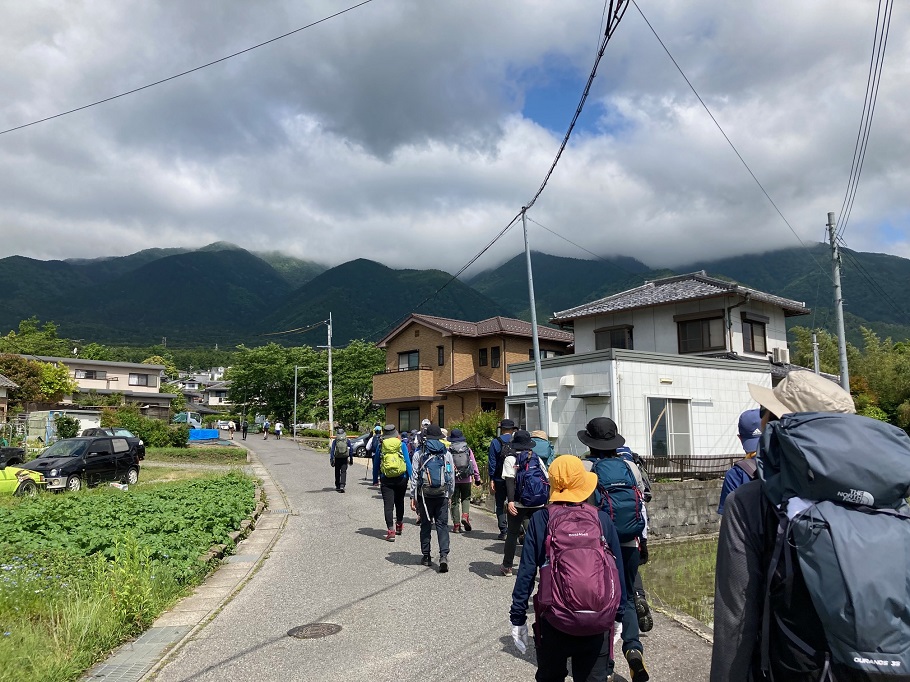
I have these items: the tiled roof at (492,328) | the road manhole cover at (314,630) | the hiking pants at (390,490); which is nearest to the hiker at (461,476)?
the hiking pants at (390,490)

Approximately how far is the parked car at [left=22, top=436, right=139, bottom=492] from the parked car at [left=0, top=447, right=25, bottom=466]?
580 centimetres

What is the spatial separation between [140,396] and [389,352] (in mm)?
40200

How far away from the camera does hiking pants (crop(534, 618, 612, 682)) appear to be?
3.46 meters

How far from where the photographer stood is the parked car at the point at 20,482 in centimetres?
1625

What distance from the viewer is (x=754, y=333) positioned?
2628cm

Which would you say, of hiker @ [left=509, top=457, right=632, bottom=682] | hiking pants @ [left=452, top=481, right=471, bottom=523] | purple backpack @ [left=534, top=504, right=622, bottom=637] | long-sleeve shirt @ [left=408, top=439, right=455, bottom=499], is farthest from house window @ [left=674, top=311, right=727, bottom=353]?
purple backpack @ [left=534, top=504, right=622, bottom=637]

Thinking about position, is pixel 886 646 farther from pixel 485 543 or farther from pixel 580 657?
pixel 485 543

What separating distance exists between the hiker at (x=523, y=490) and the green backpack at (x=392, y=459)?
2296 mm

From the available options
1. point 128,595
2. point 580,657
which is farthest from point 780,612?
point 128,595

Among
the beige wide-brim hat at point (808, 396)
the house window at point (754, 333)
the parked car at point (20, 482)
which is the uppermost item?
the house window at point (754, 333)

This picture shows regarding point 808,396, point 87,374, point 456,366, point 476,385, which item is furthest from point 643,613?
point 87,374

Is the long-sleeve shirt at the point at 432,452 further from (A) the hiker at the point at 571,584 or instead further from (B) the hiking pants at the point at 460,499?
(A) the hiker at the point at 571,584

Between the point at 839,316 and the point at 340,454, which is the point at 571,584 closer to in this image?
the point at 340,454

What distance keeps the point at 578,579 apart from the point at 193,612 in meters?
4.74
